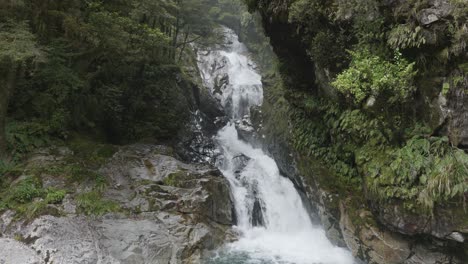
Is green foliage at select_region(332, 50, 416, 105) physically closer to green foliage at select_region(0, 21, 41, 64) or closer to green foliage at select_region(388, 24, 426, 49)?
green foliage at select_region(388, 24, 426, 49)

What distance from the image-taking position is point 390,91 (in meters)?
7.89

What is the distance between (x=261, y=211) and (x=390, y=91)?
7.57m

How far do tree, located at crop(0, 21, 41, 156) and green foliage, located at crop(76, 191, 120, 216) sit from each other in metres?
3.30

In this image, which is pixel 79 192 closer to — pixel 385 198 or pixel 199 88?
pixel 385 198

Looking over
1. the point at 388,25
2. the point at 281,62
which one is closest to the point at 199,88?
the point at 281,62

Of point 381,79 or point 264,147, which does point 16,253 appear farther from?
point 264,147

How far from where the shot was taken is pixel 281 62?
13.8 meters

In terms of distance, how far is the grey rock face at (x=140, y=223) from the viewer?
883cm

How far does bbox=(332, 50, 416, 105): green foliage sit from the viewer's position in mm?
7660

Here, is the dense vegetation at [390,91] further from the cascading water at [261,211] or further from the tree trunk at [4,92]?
the tree trunk at [4,92]

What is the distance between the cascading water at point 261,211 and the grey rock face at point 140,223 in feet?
2.97

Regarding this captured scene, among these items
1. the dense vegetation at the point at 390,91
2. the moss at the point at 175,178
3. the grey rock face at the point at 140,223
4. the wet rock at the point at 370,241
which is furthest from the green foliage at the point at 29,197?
the wet rock at the point at 370,241

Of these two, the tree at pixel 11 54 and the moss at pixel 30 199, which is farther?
the moss at pixel 30 199

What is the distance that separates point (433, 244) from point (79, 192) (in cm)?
1007
